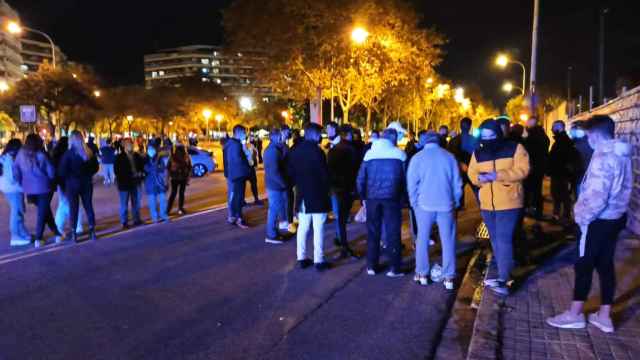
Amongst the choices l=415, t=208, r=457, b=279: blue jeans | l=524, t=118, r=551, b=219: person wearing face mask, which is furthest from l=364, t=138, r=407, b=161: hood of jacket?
l=524, t=118, r=551, b=219: person wearing face mask

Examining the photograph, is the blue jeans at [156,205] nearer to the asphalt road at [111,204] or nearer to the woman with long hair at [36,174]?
the asphalt road at [111,204]

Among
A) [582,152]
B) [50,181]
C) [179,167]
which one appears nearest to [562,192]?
[582,152]

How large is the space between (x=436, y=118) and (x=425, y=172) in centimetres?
7500

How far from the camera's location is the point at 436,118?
7894cm

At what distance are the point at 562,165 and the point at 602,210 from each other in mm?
5789

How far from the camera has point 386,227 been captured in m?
6.84

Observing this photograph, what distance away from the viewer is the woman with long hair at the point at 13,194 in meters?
9.00

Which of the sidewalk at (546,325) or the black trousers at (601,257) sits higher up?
the black trousers at (601,257)

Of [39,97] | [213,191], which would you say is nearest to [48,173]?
[213,191]

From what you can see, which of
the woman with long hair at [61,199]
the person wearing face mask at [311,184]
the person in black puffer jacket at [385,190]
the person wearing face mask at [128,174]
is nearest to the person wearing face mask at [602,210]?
the person in black puffer jacket at [385,190]

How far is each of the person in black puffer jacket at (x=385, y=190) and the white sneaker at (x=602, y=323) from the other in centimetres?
248

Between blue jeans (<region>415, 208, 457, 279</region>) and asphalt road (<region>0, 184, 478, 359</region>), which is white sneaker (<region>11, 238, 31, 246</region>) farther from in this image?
blue jeans (<region>415, 208, 457, 279</region>)

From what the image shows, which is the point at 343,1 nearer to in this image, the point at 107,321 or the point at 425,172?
the point at 425,172

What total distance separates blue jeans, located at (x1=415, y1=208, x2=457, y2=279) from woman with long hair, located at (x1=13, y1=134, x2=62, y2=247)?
6264mm
